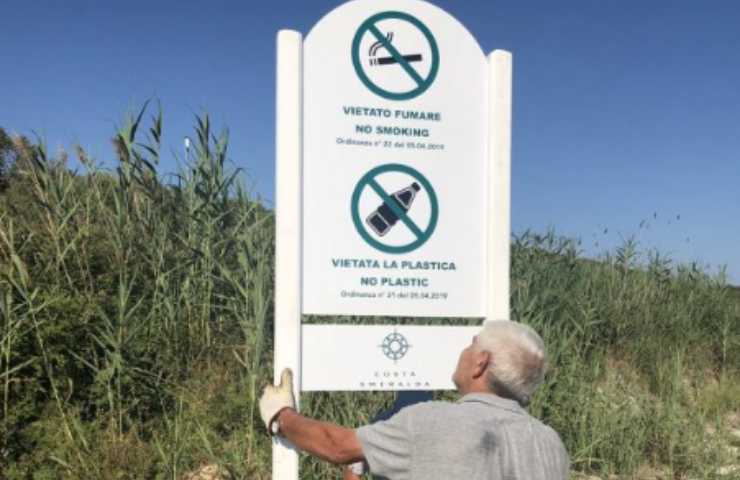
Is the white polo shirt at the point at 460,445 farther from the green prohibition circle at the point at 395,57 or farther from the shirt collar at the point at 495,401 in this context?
the green prohibition circle at the point at 395,57

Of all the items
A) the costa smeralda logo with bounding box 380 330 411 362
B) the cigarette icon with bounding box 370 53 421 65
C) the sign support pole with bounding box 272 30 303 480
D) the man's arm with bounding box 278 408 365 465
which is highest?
the cigarette icon with bounding box 370 53 421 65

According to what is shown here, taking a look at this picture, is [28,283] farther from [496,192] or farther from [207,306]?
[496,192]

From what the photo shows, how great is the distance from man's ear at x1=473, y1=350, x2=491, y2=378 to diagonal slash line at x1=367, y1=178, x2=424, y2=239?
903 millimetres

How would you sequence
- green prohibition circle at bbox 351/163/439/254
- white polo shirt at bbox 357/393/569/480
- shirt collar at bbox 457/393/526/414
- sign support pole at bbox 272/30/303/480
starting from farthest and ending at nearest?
green prohibition circle at bbox 351/163/439/254 < sign support pole at bbox 272/30/303/480 < shirt collar at bbox 457/393/526/414 < white polo shirt at bbox 357/393/569/480

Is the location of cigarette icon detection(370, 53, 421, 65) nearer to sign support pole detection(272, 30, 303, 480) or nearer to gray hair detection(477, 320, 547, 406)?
sign support pole detection(272, 30, 303, 480)

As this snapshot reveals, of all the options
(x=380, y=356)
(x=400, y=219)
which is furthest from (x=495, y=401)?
(x=400, y=219)

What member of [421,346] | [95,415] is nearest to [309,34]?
[421,346]

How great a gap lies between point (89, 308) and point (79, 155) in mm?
1534

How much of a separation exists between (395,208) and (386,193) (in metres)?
0.08

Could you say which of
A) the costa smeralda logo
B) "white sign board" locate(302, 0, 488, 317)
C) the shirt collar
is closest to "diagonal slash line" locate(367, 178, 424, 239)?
"white sign board" locate(302, 0, 488, 317)

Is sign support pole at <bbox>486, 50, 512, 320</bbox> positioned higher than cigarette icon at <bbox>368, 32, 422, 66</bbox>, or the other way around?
cigarette icon at <bbox>368, 32, 422, 66</bbox>

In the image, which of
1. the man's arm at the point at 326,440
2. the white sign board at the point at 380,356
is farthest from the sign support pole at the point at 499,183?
the man's arm at the point at 326,440

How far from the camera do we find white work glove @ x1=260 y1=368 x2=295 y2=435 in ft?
9.12

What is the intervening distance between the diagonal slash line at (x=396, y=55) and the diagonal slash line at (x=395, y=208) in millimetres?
524
